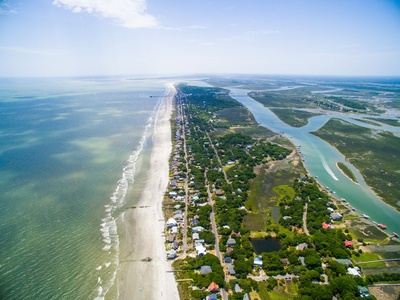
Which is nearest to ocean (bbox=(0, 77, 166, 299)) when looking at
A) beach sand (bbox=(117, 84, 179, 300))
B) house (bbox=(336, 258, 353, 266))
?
beach sand (bbox=(117, 84, 179, 300))

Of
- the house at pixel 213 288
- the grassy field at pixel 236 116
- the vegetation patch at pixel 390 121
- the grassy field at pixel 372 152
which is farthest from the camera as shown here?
the vegetation patch at pixel 390 121

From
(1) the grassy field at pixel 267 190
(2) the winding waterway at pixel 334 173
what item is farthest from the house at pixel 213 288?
(2) the winding waterway at pixel 334 173

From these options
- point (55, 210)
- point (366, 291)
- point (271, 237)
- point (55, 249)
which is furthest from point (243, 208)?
point (55, 210)

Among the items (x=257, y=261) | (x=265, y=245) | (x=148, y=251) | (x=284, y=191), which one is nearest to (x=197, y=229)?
(x=148, y=251)

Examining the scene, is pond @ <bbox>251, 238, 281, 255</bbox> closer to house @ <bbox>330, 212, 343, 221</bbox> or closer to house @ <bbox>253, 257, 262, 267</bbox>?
house @ <bbox>253, 257, 262, 267</bbox>

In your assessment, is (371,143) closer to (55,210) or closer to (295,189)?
(295,189)

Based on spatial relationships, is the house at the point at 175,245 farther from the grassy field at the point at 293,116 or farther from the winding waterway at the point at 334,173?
the grassy field at the point at 293,116
